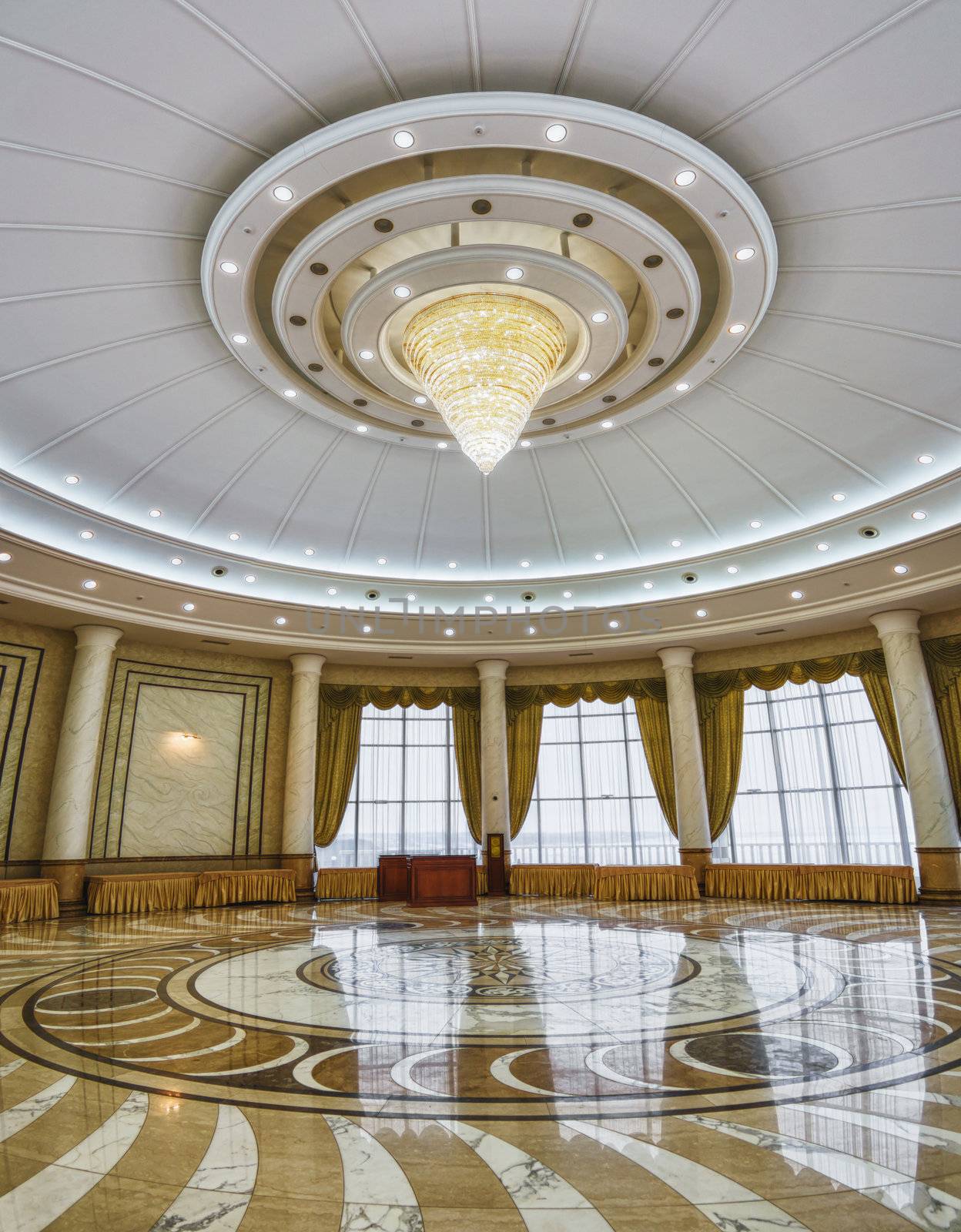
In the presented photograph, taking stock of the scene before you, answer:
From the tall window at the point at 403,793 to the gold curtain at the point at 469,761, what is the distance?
1.29ft

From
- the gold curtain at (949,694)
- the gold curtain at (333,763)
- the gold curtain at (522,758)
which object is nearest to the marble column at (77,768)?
the gold curtain at (333,763)

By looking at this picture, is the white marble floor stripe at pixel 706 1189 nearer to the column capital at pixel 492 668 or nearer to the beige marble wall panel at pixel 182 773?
the beige marble wall panel at pixel 182 773

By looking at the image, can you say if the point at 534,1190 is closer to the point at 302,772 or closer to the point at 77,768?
the point at 77,768

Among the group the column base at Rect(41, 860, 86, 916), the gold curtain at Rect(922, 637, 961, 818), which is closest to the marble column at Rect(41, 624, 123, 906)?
the column base at Rect(41, 860, 86, 916)

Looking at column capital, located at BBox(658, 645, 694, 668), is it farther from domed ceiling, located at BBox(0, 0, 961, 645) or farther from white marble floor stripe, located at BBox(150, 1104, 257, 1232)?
white marble floor stripe, located at BBox(150, 1104, 257, 1232)

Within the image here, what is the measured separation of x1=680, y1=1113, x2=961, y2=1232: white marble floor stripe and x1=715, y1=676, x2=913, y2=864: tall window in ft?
39.9

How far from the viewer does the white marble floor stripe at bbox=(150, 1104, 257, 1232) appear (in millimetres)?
2469

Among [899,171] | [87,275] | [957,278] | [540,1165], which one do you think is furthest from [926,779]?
[87,275]

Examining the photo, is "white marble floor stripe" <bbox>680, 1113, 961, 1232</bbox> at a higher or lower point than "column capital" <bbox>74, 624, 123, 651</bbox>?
lower

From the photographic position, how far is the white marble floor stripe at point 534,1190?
8.11 feet

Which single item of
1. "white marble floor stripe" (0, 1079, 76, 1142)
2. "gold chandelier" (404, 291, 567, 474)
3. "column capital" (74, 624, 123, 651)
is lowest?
"white marble floor stripe" (0, 1079, 76, 1142)

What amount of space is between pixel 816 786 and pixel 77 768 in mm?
13379

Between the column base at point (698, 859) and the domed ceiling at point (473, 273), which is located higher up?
the domed ceiling at point (473, 273)

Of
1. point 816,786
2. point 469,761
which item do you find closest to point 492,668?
point 469,761
